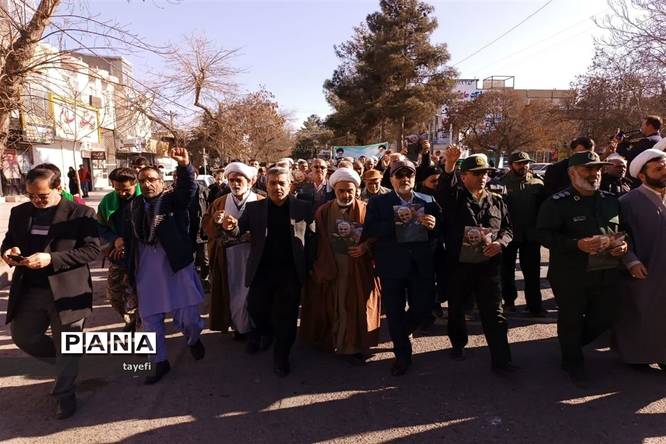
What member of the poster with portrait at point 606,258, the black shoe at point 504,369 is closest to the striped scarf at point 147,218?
the black shoe at point 504,369

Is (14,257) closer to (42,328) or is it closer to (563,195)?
(42,328)

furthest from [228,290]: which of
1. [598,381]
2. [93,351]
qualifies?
[598,381]

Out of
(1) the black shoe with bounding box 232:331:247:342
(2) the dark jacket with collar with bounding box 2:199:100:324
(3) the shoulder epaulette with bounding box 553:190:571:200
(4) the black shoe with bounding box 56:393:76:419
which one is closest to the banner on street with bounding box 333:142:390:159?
(1) the black shoe with bounding box 232:331:247:342

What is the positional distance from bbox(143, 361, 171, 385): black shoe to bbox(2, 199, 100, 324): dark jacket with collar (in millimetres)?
815

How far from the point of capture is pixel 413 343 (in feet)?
15.1

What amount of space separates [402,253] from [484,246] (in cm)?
68

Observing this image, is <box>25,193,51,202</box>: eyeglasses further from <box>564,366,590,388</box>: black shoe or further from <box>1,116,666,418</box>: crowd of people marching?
<box>564,366,590,388</box>: black shoe

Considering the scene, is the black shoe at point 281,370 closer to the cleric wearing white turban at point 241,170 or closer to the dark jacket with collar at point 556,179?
the cleric wearing white turban at point 241,170

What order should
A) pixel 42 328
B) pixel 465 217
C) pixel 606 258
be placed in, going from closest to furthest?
pixel 42 328
pixel 606 258
pixel 465 217

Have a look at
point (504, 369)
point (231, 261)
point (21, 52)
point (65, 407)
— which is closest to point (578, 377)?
point (504, 369)

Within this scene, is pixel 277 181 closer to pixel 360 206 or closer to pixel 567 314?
pixel 360 206

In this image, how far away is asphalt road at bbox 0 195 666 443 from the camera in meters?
3.02

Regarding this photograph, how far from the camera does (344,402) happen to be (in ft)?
11.3

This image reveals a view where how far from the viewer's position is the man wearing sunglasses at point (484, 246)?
374 centimetres
